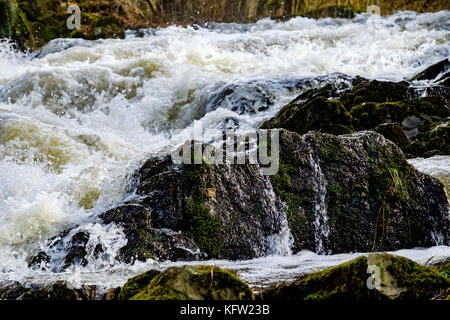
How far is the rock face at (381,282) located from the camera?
7.29 feet

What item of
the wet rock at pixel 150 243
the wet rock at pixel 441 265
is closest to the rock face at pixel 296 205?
Result: the wet rock at pixel 150 243

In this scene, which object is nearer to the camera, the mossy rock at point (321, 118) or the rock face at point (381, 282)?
the rock face at point (381, 282)

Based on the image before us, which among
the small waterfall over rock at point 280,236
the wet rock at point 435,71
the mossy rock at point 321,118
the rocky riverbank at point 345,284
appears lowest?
the small waterfall over rock at point 280,236

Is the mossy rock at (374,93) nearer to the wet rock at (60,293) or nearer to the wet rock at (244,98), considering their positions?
the wet rock at (244,98)

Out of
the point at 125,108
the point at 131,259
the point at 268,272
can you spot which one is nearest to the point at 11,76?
the point at 125,108

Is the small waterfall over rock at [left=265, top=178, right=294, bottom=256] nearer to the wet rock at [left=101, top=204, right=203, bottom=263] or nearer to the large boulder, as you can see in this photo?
the large boulder

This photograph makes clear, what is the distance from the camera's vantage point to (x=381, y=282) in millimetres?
2232

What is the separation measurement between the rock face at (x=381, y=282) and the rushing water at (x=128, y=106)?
89 centimetres

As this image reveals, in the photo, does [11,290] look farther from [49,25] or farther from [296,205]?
[49,25]

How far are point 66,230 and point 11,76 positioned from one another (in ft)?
27.7

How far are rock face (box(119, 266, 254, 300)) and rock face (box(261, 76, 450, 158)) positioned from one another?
13.4ft

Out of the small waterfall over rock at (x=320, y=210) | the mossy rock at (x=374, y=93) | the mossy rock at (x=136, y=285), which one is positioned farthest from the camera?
the mossy rock at (x=374, y=93)
